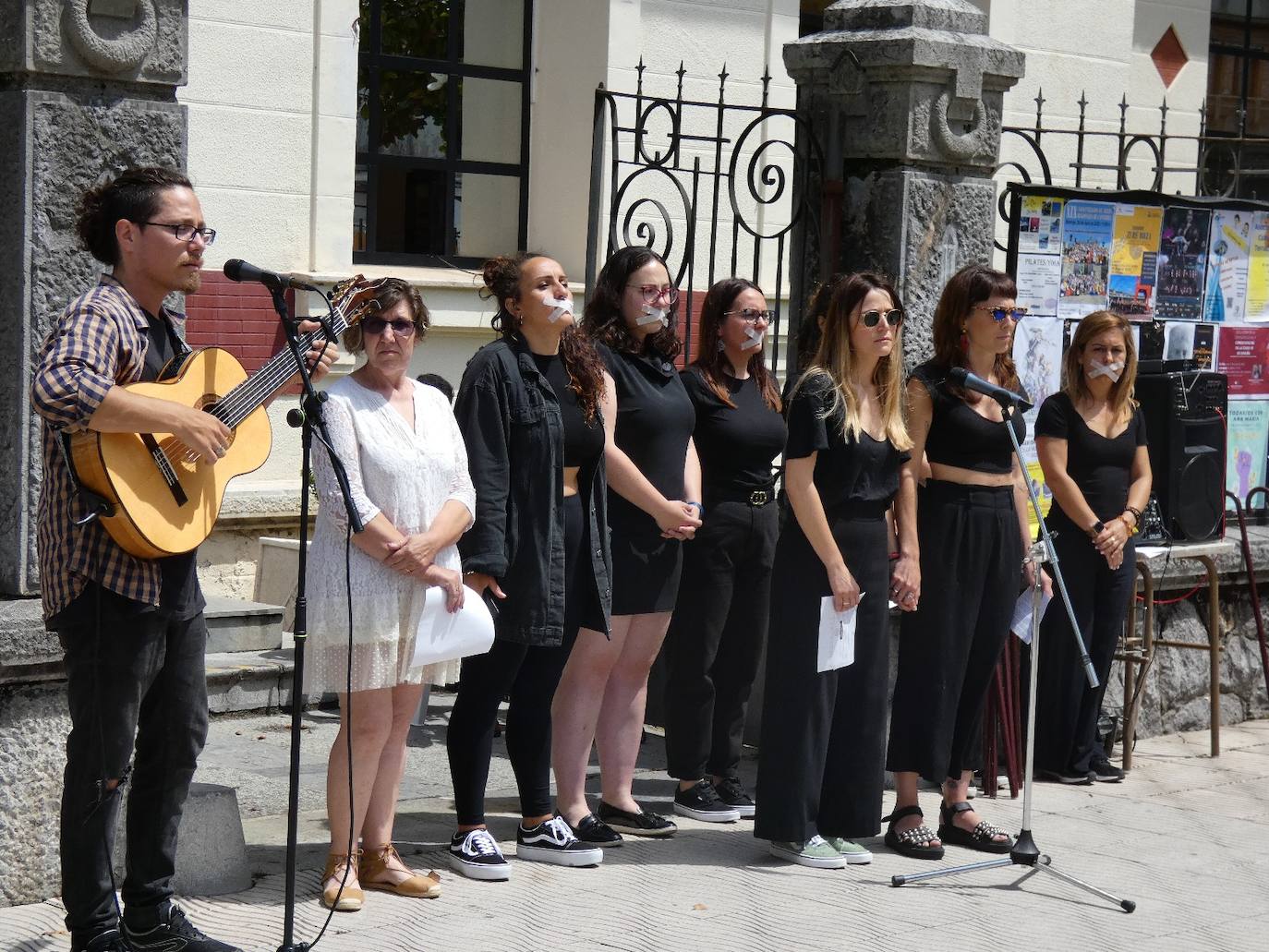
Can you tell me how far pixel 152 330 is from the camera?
4586 millimetres

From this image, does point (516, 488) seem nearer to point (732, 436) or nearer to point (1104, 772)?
point (732, 436)

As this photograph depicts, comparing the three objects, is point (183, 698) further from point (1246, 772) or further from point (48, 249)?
point (1246, 772)

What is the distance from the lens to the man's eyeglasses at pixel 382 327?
5.21m

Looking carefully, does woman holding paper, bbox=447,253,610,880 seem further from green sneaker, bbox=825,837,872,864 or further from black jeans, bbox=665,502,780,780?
green sneaker, bbox=825,837,872,864

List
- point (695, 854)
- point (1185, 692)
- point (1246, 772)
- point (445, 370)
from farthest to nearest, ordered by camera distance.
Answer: point (445, 370) → point (1185, 692) → point (1246, 772) → point (695, 854)

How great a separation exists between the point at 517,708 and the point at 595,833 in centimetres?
53

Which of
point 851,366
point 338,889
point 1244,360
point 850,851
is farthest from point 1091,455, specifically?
point 338,889

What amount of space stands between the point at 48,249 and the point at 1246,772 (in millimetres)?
5373

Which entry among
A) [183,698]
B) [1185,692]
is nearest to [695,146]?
[1185,692]

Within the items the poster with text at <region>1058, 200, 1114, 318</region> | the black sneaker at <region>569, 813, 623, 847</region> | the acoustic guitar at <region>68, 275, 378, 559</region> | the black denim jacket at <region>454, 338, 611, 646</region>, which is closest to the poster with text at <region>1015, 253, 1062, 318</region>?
the poster with text at <region>1058, 200, 1114, 318</region>

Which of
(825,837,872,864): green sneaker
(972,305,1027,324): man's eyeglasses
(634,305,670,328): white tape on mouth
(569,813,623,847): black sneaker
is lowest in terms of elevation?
(825,837,872,864): green sneaker

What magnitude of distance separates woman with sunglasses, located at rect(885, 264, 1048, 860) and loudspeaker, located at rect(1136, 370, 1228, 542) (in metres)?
1.79

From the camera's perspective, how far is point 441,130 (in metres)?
10.5

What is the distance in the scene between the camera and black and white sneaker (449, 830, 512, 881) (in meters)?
5.58
